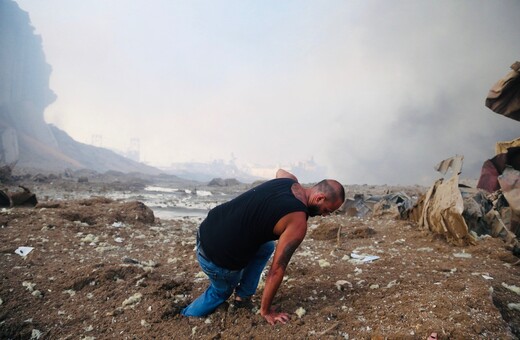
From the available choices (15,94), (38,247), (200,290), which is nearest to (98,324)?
(200,290)

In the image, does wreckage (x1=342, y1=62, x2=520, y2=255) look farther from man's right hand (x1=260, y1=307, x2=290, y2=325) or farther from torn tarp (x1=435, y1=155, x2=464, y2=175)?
man's right hand (x1=260, y1=307, x2=290, y2=325)

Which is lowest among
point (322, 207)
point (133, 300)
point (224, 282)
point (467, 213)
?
point (133, 300)

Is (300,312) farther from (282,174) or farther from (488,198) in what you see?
(488,198)

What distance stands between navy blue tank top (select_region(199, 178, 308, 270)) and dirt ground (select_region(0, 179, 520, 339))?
1.84 ft

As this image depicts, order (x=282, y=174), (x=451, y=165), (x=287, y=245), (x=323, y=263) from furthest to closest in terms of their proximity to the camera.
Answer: (x=451, y=165) < (x=323, y=263) < (x=282, y=174) < (x=287, y=245)

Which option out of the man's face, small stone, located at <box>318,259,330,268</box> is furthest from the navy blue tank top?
small stone, located at <box>318,259,330,268</box>

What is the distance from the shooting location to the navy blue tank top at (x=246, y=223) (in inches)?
90.4

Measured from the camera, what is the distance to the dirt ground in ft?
7.34

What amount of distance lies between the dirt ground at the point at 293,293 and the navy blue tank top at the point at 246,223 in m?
0.56

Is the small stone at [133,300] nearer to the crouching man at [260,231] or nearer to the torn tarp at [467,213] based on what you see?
the crouching man at [260,231]

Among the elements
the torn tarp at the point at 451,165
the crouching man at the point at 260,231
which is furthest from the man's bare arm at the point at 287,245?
the torn tarp at the point at 451,165

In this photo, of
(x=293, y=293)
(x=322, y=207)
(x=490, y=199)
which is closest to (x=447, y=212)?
(x=490, y=199)

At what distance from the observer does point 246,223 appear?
2.38m

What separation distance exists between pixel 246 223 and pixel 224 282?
0.60m
